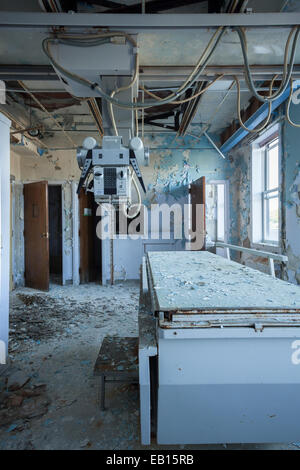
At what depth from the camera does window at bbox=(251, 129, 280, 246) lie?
3.88 metres

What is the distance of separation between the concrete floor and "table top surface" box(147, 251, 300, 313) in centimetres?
78

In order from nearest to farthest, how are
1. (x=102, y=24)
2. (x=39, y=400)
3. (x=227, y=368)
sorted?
(x=227, y=368), (x=102, y=24), (x=39, y=400)

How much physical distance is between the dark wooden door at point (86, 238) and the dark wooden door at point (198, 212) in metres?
2.06

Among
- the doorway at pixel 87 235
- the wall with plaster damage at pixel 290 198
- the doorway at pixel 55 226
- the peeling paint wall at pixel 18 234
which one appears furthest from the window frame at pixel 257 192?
the doorway at pixel 55 226

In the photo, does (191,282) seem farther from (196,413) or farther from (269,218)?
(269,218)

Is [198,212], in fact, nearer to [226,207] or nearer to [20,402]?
[226,207]

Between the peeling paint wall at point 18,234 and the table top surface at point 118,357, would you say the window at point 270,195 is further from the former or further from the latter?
the peeling paint wall at point 18,234

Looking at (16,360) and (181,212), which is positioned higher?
(181,212)

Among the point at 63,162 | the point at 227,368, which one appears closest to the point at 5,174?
the point at 227,368

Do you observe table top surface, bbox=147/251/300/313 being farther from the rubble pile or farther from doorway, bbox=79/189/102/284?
doorway, bbox=79/189/102/284

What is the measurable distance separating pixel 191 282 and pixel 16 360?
5.65 ft

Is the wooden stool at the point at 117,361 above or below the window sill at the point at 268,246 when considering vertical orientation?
below

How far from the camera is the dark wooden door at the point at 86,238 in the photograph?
5198mm

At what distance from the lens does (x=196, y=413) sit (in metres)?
1.15
